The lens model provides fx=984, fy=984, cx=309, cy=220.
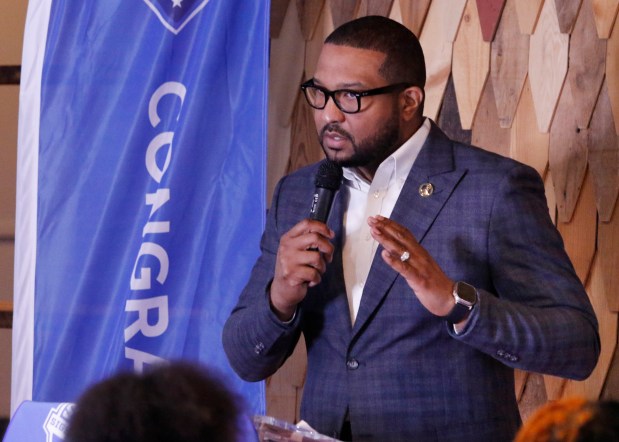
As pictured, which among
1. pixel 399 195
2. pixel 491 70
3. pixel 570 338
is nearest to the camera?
pixel 570 338

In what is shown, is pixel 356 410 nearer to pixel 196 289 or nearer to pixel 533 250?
pixel 533 250

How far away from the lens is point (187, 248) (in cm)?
282

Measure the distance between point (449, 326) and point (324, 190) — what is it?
1.24 feet

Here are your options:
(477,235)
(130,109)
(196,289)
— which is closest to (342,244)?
(477,235)

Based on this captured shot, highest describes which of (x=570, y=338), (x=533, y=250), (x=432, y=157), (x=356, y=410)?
(x=432, y=157)

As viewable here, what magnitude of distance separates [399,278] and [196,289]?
3.02 ft

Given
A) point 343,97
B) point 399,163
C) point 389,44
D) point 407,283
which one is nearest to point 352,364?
point 407,283

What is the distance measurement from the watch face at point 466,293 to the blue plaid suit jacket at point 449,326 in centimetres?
2

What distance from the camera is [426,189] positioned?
2121 millimetres

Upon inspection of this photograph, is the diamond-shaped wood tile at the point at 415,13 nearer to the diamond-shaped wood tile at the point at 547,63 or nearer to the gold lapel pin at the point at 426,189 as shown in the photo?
the diamond-shaped wood tile at the point at 547,63

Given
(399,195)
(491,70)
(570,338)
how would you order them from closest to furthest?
(570,338) < (399,195) < (491,70)

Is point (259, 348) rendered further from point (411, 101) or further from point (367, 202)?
point (411, 101)

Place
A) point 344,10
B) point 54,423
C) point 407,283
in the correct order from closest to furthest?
point 54,423
point 407,283
point 344,10

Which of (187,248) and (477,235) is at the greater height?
(477,235)
